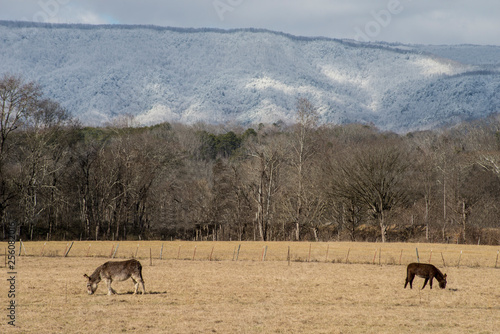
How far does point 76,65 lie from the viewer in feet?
628

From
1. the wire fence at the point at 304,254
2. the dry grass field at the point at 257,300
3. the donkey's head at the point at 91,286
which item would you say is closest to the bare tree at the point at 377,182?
the wire fence at the point at 304,254

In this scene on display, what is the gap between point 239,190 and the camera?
276ft

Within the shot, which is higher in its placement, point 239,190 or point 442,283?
point 239,190

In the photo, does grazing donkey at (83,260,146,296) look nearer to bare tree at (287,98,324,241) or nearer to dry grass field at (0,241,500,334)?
dry grass field at (0,241,500,334)

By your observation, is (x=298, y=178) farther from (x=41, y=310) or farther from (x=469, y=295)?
(x=41, y=310)

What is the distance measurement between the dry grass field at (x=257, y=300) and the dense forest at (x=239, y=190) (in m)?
26.4

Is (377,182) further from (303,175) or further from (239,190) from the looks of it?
(239,190)

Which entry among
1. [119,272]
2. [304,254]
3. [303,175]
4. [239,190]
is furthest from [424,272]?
[239,190]

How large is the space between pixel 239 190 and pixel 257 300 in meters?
60.5

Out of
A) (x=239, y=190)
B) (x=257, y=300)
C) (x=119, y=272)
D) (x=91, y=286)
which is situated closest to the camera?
(x=257, y=300)

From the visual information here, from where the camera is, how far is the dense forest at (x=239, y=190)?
66125 mm

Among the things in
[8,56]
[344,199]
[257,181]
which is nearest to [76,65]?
[8,56]

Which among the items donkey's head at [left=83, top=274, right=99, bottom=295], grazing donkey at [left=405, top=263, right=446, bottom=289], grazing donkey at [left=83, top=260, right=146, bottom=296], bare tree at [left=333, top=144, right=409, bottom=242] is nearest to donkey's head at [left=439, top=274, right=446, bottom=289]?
grazing donkey at [left=405, top=263, right=446, bottom=289]

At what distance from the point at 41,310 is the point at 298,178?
52235 millimetres
